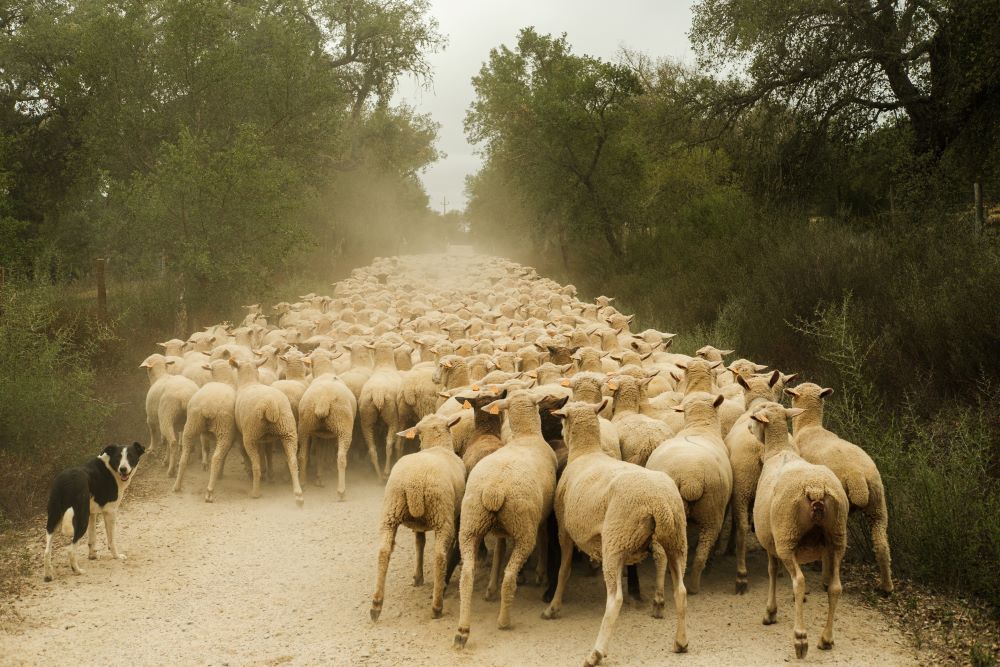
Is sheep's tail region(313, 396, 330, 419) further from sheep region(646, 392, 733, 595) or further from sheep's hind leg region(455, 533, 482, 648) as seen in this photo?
sheep region(646, 392, 733, 595)

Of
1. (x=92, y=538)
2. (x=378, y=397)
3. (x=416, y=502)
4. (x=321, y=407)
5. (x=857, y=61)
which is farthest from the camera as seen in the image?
(x=857, y=61)

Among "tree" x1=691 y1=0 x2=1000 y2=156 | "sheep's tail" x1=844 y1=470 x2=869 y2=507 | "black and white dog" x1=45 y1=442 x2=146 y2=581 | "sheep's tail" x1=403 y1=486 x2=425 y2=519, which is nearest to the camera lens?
"sheep's tail" x1=844 y1=470 x2=869 y2=507

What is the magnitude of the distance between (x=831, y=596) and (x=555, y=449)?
277 cm

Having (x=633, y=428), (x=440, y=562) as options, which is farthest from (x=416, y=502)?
(x=633, y=428)

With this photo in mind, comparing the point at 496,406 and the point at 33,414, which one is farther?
the point at 33,414

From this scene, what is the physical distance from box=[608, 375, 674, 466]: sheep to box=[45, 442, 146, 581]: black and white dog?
464cm

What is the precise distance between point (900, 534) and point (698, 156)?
26742mm

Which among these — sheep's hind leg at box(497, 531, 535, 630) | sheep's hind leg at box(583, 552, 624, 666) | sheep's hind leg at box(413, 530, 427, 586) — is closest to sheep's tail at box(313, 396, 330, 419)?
sheep's hind leg at box(413, 530, 427, 586)

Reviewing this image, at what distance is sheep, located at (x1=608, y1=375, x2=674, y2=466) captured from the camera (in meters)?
7.37

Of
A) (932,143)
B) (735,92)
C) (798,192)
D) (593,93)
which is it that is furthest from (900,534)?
(593,93)

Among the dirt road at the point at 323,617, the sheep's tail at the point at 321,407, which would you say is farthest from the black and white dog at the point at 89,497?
the sheep's tail at the point at 321,407

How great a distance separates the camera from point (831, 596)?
5402 millimetres

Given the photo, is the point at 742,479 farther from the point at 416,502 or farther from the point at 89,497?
the point at 89,497

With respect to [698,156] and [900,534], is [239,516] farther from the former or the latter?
[698,156]
